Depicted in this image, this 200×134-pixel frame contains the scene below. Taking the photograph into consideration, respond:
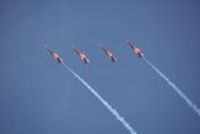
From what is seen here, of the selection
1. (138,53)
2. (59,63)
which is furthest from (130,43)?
(59,63)

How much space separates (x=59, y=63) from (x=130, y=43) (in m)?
7.75

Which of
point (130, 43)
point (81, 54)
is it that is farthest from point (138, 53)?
point (81, 54)

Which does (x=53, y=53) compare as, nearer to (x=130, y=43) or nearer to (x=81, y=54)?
(x=81, y=54)

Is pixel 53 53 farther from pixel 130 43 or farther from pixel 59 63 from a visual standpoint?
pixel 130 43

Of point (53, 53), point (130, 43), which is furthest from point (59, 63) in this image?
point (130, 43)

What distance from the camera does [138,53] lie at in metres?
66.8

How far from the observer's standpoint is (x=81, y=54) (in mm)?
68312

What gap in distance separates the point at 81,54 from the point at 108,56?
2.82m

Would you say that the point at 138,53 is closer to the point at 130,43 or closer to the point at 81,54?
the point at 130,43

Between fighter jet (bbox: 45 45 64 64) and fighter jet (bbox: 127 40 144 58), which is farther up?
fighter jet (bbox: 45 45 64 64)

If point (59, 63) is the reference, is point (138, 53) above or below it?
below

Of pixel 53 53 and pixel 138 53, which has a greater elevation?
pixel 53 53

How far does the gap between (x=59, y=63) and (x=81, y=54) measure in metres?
2.52

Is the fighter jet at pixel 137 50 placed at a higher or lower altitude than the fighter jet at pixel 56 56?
lower
